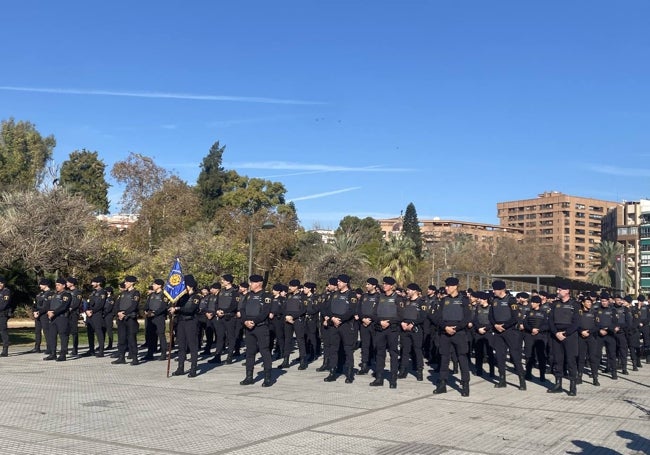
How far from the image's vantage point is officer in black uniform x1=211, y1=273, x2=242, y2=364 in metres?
16.0

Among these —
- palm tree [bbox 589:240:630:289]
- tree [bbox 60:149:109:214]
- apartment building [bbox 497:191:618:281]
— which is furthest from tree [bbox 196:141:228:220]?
apartment building [bbox 497:191:618:281]

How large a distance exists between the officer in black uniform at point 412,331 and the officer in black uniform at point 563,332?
104 inches

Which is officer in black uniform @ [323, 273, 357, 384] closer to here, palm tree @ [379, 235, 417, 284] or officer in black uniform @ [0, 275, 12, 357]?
officer in black uniform @ [0, 275, 12, 357]

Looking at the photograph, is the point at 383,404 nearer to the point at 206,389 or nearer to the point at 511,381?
the point at 206,389

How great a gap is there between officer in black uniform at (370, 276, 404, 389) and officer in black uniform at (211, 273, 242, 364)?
3.66 m

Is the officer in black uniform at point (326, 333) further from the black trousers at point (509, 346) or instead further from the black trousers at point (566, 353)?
the black trousers at point (566, 353)

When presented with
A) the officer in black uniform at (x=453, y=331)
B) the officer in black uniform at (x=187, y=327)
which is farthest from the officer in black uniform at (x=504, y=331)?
the officer in black uniform at (x=187, y=327)

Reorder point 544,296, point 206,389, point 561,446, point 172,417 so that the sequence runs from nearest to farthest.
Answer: point 561,446 < point 172,417 < point 206,389 < point 544,296

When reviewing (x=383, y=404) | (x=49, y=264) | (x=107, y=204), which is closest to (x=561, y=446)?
(x=383, y=404)

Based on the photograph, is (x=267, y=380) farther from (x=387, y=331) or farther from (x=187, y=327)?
(x=387, y=331)

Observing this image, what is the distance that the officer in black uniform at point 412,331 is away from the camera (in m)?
13.7

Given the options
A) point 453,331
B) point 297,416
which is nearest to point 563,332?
point 453,331

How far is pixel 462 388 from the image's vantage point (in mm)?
12430

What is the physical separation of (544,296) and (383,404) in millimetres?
6729
